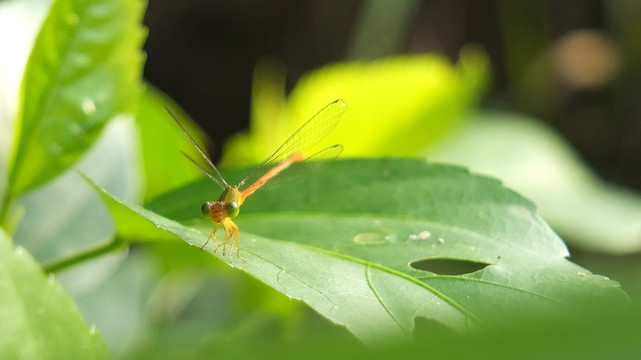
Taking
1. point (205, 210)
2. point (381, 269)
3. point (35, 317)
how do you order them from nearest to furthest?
1. point (35, 317)
2. point (381, 269)
3. point (205, 210)

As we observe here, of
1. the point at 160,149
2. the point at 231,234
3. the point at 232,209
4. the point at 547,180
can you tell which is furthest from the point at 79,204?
the point at 547,180

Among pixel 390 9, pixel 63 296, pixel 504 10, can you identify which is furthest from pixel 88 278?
pixel 504 10

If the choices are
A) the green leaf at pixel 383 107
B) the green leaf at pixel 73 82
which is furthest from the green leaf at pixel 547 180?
the green leaf at pixel 73 82

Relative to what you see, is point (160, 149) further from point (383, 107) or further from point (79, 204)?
point (383, 107)

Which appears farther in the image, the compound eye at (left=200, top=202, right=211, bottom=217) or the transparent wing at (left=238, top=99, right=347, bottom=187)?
the transparent wing at (left=238, top=99, right=347, bottom=187)

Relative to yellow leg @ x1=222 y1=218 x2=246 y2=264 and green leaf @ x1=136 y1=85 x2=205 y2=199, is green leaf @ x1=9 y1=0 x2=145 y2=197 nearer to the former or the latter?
yellow leg @ x1=222 y1=218 x2=246 y2=264

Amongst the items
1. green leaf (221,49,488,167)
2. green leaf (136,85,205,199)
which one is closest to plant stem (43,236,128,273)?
green leaf (136,85,205,199)
